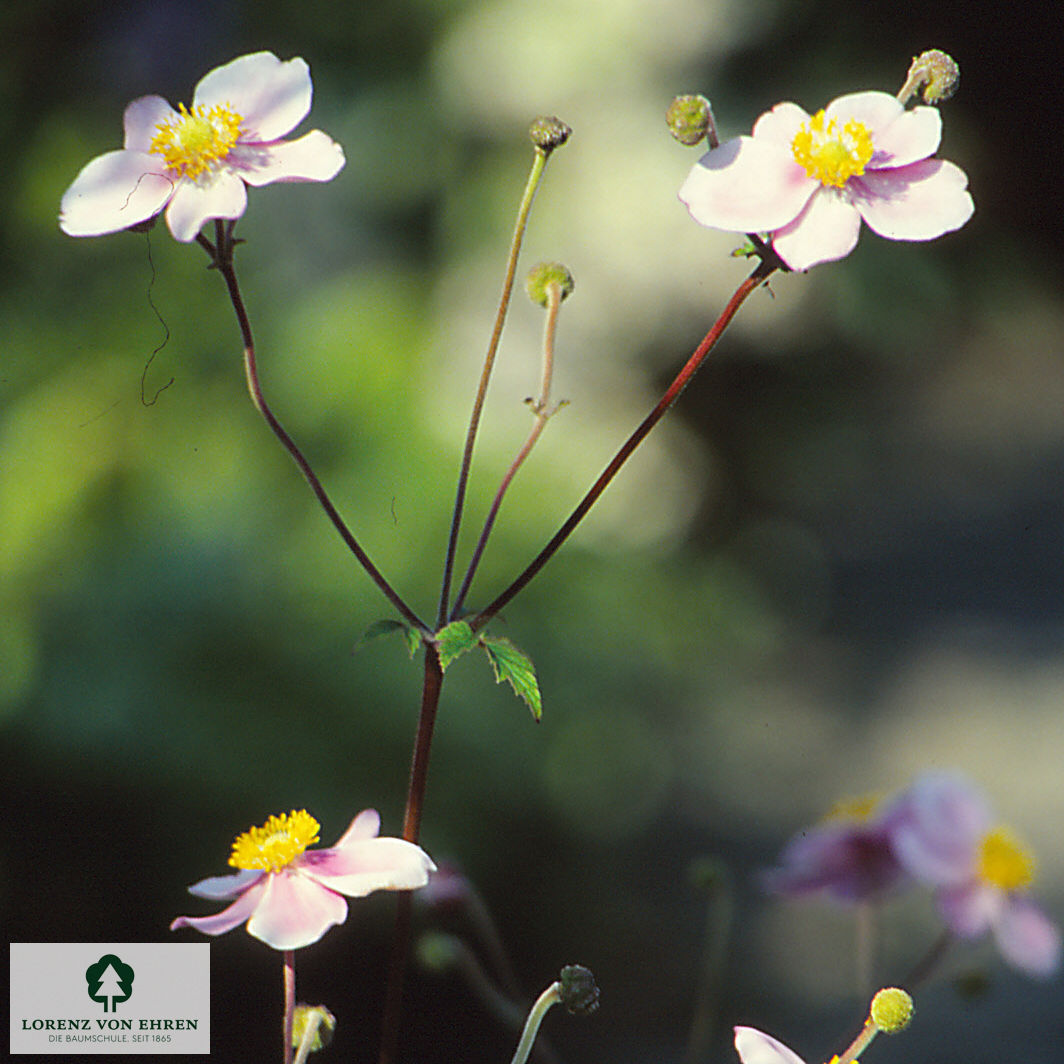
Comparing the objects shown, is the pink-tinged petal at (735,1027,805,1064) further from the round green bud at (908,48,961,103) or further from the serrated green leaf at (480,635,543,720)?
the round green bud at (908,48,961,103)

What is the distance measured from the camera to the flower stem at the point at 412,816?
1.05 ft

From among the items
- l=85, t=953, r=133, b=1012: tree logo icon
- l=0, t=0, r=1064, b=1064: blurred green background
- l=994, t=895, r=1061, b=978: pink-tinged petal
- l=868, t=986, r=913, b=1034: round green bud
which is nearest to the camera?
l=868, t=986, r=913, b=1034: round green bud

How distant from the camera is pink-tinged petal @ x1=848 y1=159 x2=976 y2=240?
31 cm

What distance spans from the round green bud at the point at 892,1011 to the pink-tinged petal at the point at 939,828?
8.1 inches

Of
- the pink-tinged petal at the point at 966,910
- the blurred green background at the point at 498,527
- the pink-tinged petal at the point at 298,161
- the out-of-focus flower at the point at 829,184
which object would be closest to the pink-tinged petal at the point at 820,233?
the out-of-focus flower at the point at 829,184

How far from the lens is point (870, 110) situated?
0.33 metres

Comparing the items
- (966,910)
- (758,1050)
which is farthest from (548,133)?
(966,910)

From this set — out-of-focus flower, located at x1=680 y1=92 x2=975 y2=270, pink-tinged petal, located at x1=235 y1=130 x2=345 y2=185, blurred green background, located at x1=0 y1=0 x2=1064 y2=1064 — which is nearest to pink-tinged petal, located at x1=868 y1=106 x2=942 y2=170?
out-of-focus flower, located at x1=680 y1=92 x2=975 y2=270

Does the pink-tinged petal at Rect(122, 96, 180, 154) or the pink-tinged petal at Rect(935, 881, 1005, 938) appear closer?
the pink-tinged petal at Rect(122, 96, 180, 154)

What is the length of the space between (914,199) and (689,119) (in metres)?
0.06

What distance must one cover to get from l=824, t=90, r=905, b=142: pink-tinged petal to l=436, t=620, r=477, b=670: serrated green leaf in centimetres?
17

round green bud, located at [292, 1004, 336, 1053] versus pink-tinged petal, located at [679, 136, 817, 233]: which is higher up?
pink-tinged petal, located at [679, 136, 817, 233]

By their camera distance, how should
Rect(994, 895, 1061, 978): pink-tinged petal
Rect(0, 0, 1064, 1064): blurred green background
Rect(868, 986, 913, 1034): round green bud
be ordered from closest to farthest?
1. Rect(868, 986, 913, 1034): round green bud
2. Rect(994, 895, 1061, 978): pink-tinged petal
3. Rect(0, 0, 1064, 1064): blurred green background

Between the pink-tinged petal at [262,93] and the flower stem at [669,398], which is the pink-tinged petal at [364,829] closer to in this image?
the flower stem at [669,398]
